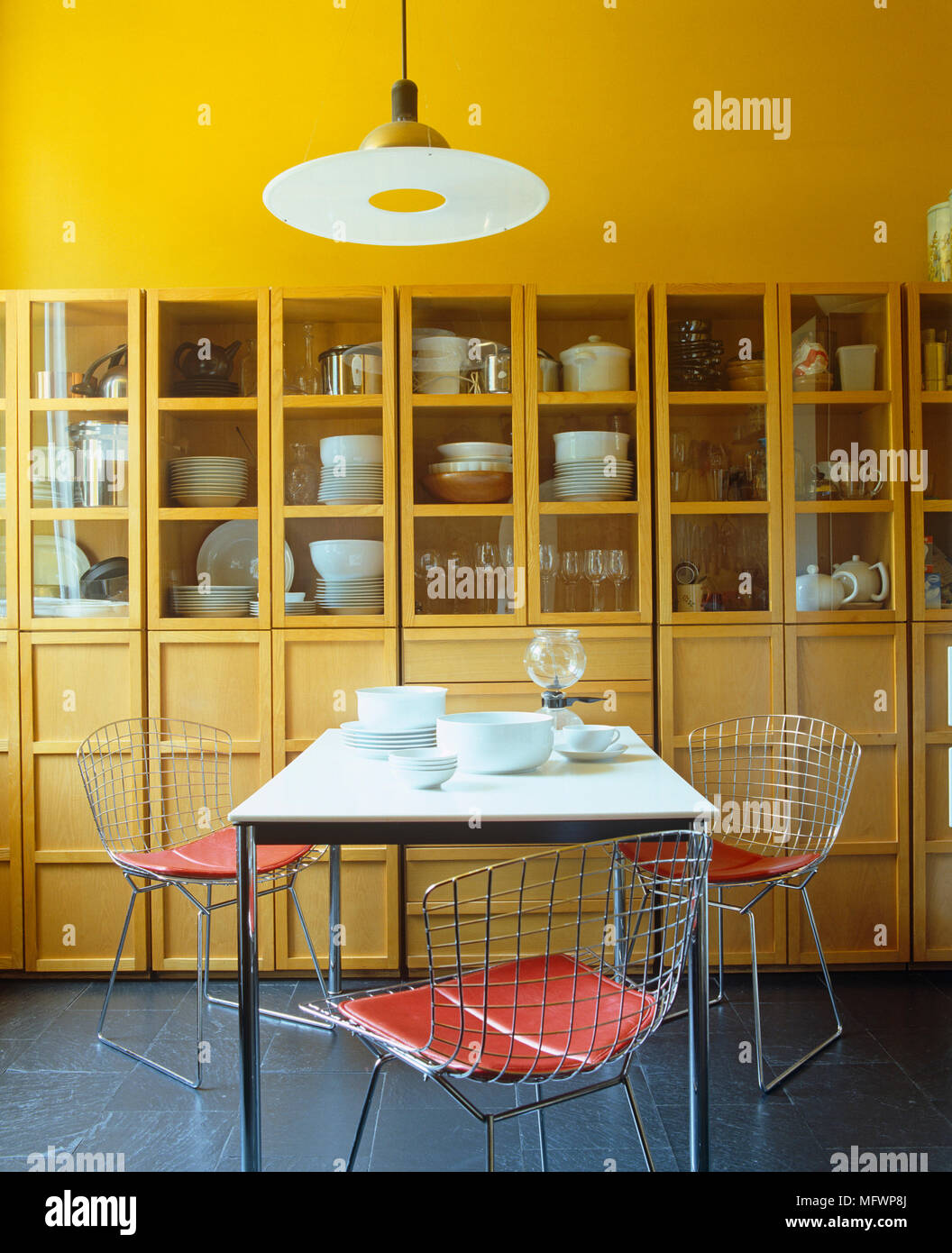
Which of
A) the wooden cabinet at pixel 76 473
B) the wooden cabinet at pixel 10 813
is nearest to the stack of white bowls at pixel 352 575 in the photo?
the wooden cabinet at pixel 76 473

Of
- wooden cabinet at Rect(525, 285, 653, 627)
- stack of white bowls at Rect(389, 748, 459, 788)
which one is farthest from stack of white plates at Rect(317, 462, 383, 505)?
stack of white bowls at Rect(389, 748, 459, 788)

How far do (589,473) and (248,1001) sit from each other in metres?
1.84

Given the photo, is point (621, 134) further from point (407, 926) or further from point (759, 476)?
point (407, 926)

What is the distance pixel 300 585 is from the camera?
303 cm

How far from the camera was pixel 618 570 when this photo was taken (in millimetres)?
3021

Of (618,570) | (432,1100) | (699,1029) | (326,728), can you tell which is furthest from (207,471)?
(699,1029)

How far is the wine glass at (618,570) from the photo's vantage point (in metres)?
3.02

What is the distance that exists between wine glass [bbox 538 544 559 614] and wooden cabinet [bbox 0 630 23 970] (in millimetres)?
1595

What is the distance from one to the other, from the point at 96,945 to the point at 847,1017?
2.20 m

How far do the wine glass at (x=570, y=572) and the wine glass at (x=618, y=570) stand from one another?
0.10 metres

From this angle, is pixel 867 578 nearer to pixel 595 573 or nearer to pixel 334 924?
pixel 595 573

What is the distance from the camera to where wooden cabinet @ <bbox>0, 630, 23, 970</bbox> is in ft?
9.84

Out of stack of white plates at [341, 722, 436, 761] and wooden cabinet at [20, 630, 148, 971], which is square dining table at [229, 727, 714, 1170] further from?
wooden cabinet at [20, 630, 148, 971]

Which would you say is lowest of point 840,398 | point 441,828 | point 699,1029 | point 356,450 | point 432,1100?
point 432,1100
